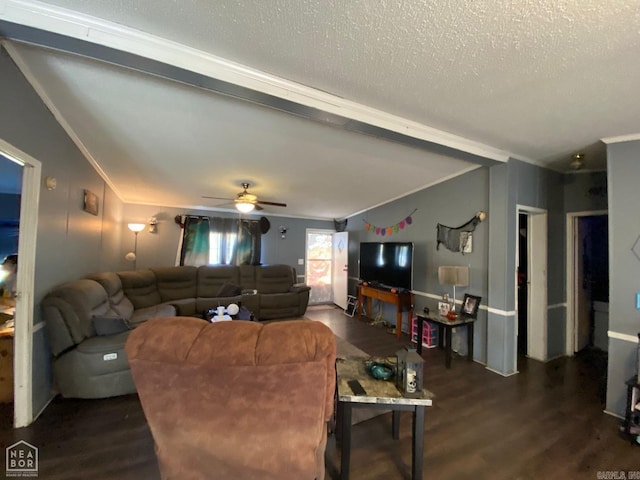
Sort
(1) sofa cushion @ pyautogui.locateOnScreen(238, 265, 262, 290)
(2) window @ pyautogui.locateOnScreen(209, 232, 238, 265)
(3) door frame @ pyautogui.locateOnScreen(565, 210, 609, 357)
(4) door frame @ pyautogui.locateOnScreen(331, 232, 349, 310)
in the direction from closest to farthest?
(3) door frame @ pyautogui.locateOnScreen(565, 210, 609, 357), (1) sofa cushion @ pyautogui.locateOnScreen(238, 265, 262, 290), (2) window @ pyautogui.locateOnScreen(209, 232, 238, 265), (4) door frame @ pyautogui.locateOnScreen(331, 232, 349, 310)

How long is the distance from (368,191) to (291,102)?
9.08 feet

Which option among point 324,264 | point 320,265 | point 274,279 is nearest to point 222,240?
point 274,279

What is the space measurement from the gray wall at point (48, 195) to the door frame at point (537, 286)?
194 inches

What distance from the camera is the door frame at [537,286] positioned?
10.9ft

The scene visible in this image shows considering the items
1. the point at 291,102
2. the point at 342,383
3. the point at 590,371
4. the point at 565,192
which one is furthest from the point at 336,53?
the point at 590,371

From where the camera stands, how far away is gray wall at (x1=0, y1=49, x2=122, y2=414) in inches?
67.2

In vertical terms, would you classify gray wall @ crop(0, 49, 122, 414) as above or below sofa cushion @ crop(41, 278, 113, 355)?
above

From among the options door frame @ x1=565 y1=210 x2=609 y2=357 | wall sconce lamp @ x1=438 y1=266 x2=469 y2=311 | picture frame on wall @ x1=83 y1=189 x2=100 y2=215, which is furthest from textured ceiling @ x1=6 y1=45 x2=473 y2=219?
door frame @ x1=565 y1=210 x2=609 y2=357

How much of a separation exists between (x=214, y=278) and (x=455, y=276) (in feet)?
14.2

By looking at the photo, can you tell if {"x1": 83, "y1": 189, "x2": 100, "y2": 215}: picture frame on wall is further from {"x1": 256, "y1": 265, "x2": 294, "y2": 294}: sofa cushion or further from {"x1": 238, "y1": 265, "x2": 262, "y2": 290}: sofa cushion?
{"x1": 256, "y1": 265, "x2": 294, "y2": 294}: sofa cushion

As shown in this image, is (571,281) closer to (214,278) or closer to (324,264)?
(324,264)

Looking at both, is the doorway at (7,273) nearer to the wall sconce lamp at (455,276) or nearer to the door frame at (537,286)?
the wall sconce lamp at (455,276)

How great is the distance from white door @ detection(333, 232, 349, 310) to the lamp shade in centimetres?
273

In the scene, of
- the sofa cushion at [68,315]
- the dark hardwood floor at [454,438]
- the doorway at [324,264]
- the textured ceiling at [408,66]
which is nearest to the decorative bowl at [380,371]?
the dark hardwood floor at [454,438]
